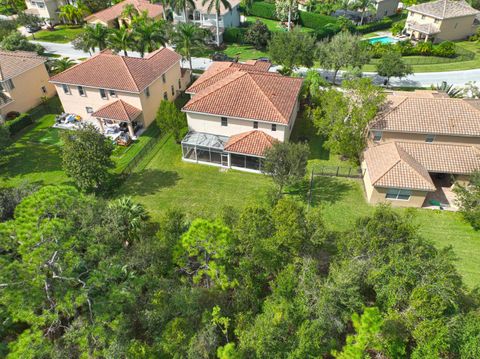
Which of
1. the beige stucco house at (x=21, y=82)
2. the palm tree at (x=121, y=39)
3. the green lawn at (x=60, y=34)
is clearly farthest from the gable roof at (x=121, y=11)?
the beige stucco house at (x=21, y=82)

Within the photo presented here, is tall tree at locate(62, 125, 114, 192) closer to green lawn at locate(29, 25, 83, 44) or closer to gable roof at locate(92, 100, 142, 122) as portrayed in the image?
gable roof at locate(92, 100, 142, 122)

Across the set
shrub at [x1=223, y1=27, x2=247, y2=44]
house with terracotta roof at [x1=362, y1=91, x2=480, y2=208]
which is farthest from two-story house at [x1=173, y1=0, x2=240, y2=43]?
house with terracotta roof at [x1=362, y1=91, x2=480, y2=208]

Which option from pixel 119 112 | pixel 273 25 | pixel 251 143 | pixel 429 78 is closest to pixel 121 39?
Result: pixel 119 112

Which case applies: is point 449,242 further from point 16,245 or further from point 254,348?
point 16,245

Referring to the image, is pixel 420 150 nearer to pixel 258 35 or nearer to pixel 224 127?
pixel 224 127

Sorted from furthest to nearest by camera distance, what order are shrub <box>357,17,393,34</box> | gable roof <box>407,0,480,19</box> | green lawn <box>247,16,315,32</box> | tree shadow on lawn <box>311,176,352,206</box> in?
green lawn <box>247,16,315,32</box> < shrub <box>357,17,393,34</box> < gable roof <box>407,0,480,19</box> < tree shadow on lawn <box>311,176,352,206</box>

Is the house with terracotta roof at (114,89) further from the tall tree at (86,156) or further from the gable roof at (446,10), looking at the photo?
the gable roof at (446,10)
